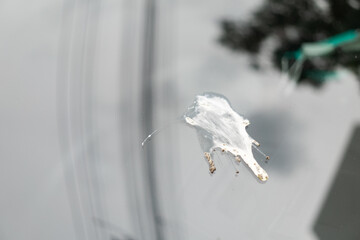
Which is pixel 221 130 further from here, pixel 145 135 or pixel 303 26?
pixel 303 26

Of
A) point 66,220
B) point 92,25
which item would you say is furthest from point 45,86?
point 66,220

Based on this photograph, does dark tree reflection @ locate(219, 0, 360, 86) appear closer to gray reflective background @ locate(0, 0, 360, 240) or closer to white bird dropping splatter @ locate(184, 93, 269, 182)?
gray reflective background @ locate(0, 0, 360, 240)

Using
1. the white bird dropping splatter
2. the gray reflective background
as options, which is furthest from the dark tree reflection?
the white bird dropping splatter

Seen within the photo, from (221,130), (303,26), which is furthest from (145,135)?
(303,26)

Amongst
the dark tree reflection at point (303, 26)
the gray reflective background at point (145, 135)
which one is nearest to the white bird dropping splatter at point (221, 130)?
the gray reflective background at point (145, 135)

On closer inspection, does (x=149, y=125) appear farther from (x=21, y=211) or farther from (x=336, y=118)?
(x=336, y=118)
